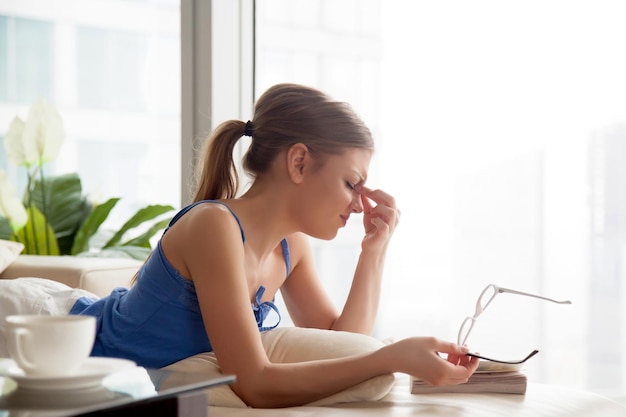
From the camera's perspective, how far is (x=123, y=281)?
2344 millimetres

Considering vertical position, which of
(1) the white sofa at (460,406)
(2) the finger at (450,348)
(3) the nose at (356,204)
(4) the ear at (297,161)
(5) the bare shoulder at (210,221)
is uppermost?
(4) the ear at (297,161)

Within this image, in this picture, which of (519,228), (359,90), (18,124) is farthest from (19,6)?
(519,228)

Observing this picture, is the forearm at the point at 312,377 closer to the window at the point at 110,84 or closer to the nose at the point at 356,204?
the nose at the point at 356,204

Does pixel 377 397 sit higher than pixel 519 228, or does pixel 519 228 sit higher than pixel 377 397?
pixel 519 228

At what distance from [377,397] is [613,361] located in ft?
3.80

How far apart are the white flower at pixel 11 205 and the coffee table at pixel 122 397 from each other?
2.01 metres

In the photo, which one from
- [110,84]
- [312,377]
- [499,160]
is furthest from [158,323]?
[110,84]

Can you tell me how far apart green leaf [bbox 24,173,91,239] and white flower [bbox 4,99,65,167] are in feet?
0.30

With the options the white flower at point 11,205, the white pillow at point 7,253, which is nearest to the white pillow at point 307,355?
the white pillow at point 7,253

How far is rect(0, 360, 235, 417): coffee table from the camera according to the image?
0.92 metres

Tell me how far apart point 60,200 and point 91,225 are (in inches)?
6.7

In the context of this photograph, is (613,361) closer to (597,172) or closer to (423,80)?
(597,172)

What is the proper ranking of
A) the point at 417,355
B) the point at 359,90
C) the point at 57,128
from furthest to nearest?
the point at 57,128 → the point at 359,90 → the point at 417,355

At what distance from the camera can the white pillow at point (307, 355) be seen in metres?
1.46
